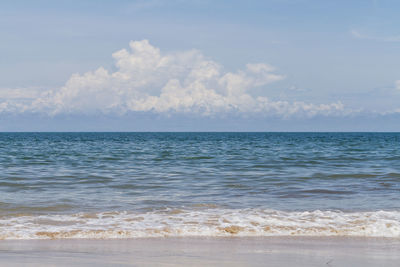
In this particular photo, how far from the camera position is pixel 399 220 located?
376 inches

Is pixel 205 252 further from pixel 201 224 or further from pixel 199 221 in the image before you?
pixel 199 221

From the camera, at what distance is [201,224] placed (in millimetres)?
9305

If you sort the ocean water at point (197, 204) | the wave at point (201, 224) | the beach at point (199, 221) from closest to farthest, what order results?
the beach at point (199, 221) → the wave at point (201, 224) → the ocean water at point (197, 204)

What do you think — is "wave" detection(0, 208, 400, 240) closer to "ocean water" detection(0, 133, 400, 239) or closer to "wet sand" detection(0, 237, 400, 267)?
"ocean water" detection(0, 133, 400, 239)

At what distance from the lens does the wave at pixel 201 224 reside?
8.51 metres

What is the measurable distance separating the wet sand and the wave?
47 centimetres

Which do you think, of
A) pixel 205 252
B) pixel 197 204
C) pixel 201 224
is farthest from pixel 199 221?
pixel 205 252

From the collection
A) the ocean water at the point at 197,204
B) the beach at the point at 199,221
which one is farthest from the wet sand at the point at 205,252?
the ocean water at the point at 197,204

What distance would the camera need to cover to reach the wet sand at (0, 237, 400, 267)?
611 centimetres

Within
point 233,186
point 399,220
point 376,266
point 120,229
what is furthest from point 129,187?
point 376,266

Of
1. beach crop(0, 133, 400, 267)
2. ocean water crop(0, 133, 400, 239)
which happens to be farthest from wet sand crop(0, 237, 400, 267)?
ocean water crop(0, 133, 400, 239)

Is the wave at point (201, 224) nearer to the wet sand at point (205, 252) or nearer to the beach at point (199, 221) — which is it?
the beach at point (199, 221)

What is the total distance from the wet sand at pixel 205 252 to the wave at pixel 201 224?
1.55 feet

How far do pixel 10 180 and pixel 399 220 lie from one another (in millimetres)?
12979
